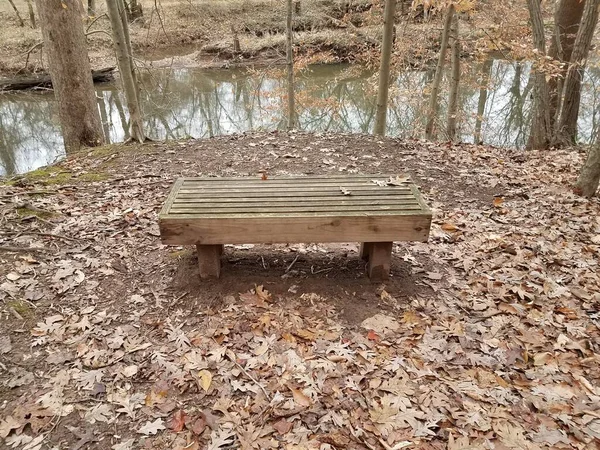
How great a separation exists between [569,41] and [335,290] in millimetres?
7649

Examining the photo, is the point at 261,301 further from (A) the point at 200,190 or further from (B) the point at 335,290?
(A) the point at 200,190

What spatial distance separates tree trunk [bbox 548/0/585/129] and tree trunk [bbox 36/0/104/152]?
322 inches

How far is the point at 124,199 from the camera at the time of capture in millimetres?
5016

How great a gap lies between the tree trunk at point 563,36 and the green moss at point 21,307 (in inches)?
335

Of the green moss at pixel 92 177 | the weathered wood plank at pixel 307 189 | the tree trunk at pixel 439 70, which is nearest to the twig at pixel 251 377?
the weathered wood plank at pixel 307 189

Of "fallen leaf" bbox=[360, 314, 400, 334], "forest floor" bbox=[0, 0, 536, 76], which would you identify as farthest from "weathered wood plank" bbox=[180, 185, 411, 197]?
"forest floor" bbox=[0, 0, 536, 76]

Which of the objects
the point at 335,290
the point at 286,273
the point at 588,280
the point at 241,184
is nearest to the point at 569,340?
the point at 588,280

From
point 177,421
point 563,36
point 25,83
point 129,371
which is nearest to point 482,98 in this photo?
point 563,36

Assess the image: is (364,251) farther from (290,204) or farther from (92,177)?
(92,177)

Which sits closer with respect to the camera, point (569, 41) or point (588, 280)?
point (588, 280)

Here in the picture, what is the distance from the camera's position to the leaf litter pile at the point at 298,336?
2418mm

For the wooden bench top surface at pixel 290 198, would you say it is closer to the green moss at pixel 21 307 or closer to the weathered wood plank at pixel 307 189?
the weathered wood plank at pixel 307 189

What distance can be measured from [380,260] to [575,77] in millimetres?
6049

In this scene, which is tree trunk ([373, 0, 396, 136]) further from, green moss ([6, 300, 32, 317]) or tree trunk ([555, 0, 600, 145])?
green moss ([6, 300, 32, 317])
